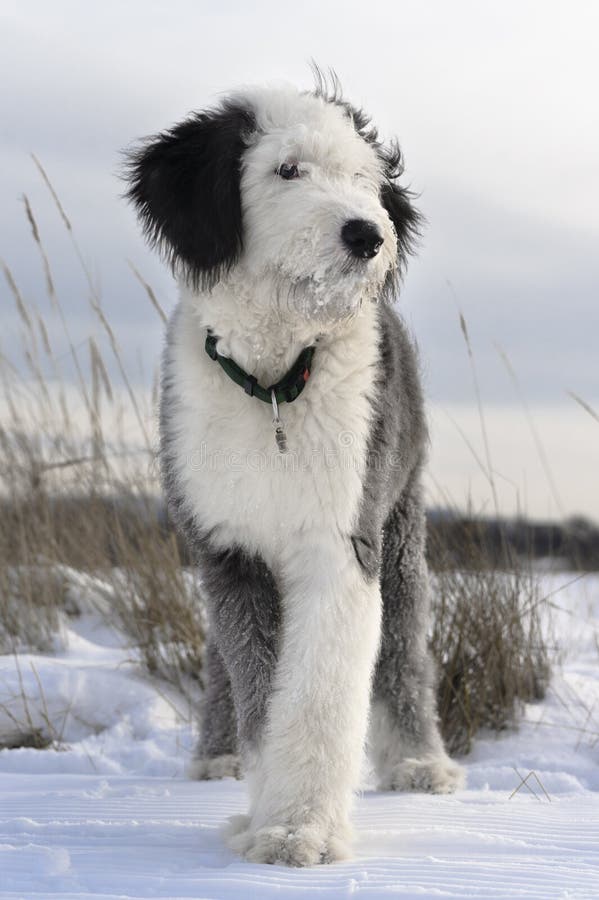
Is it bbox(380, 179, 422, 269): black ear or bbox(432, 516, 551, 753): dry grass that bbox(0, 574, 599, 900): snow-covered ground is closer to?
bbox(432, 516, 551, 753): dry grass

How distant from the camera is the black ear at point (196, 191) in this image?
2922 mm

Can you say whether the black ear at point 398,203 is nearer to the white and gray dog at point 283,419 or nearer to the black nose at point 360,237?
the white and gray dog at point 283,419

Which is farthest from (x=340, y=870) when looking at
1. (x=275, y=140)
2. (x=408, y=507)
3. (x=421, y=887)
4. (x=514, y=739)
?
(x=514, y=739)

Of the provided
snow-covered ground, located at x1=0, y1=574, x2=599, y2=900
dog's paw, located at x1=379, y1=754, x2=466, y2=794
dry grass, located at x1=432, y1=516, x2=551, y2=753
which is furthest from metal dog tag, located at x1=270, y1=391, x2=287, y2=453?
dry grass, located at x1=432, y1=516, x2=551, y2=753

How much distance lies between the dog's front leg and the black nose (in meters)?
0.75

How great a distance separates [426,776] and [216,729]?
753 millimetres

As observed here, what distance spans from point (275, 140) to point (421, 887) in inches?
73.2

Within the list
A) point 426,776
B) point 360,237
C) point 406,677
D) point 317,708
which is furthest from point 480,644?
point 360,237

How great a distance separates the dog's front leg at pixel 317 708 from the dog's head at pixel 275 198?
2.32 ft

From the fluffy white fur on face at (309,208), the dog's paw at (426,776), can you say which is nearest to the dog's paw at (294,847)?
the dog's paw at (426,776)

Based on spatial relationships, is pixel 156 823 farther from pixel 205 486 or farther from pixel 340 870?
pixel 205 486

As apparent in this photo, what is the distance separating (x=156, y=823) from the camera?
10.4ft

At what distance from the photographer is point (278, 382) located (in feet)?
9.86

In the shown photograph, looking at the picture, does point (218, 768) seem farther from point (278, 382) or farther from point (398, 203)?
point (398, 203)
